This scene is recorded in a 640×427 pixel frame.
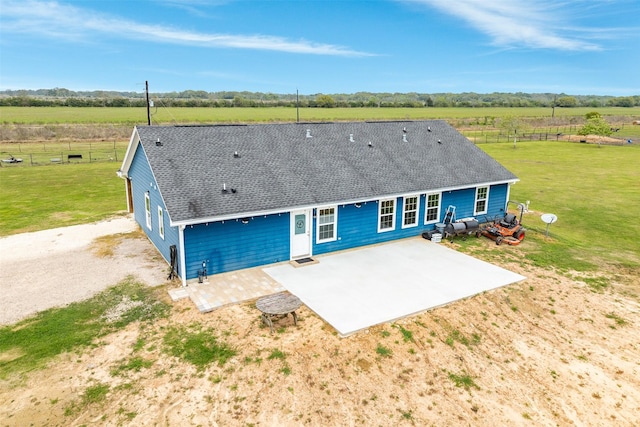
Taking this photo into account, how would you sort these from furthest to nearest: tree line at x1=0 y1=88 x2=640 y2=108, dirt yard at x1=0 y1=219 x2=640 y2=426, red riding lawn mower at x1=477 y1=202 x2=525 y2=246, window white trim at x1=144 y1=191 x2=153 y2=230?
tree line at x1=0 y1=88 x2=640 y2=108 → red riding lawn mower at x1=477 y1=202 x2=525 y2=246 → window white trim at x1=144 y1=191 x2=153 y2=230 → dirt yard at x1=0 y1=219 x2=640 y2=426

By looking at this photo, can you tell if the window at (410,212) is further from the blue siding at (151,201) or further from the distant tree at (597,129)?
the distant tree at (597,129)

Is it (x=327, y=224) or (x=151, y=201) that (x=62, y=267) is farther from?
(x=327, y=224)

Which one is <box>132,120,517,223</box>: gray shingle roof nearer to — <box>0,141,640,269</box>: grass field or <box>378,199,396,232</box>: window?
<box>378,199,396,232</box>: window

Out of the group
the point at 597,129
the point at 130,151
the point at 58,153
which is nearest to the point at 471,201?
the point at 130,151

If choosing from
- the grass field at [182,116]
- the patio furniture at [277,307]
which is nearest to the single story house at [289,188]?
the patio furniture at [277,307]

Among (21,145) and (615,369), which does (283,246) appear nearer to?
(615,369)

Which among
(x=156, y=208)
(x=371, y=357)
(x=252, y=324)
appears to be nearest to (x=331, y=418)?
(x=371, y=357)

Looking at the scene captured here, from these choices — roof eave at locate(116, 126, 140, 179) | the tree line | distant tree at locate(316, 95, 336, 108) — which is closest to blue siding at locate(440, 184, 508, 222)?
roof eave at locate(116, 126, 140, 179)
